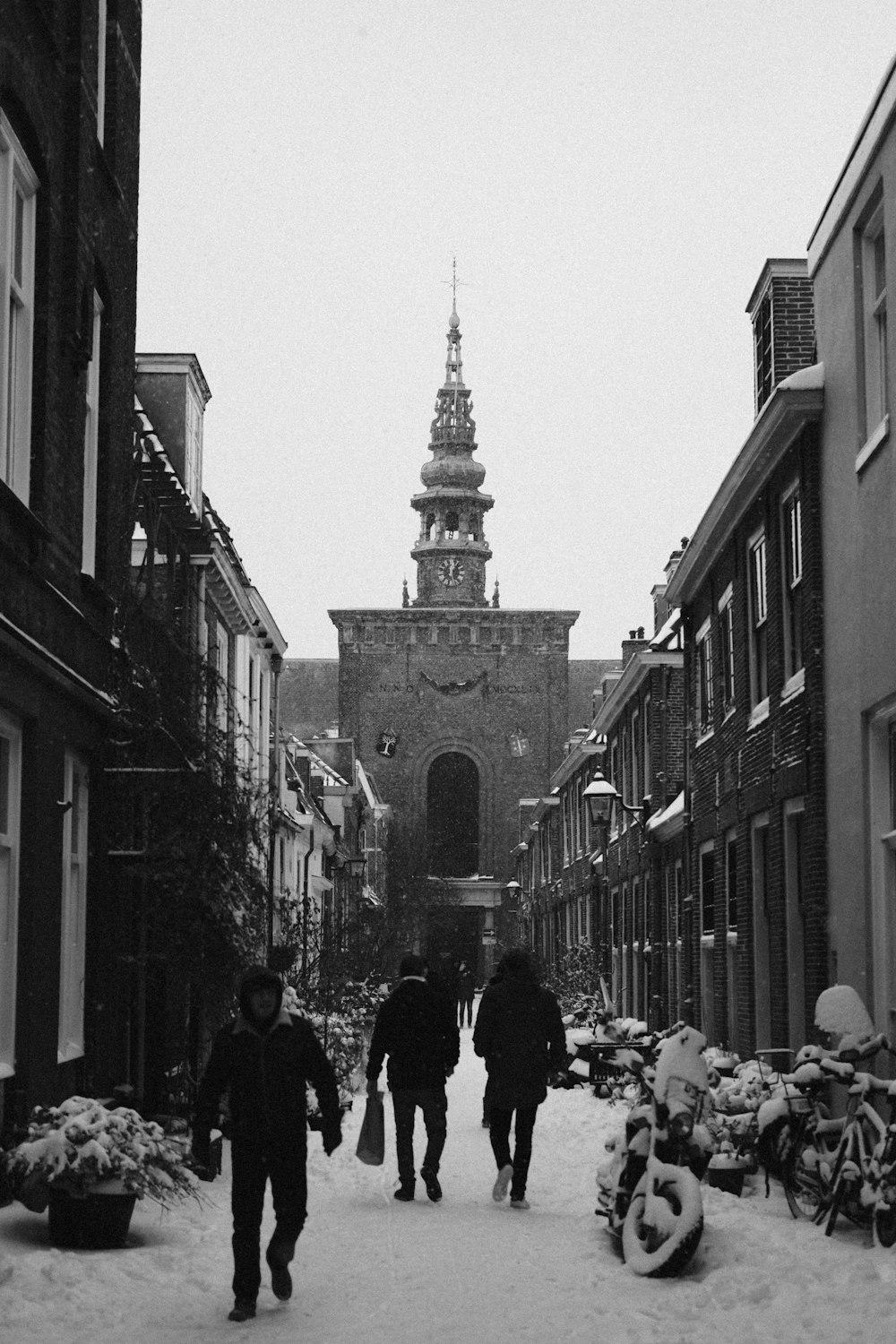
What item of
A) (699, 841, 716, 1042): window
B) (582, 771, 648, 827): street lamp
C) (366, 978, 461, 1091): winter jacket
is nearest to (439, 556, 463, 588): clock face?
(582, 771, 648, 827): street lamp

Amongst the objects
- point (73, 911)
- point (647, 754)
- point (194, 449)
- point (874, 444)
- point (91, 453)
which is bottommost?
point (73, 911)

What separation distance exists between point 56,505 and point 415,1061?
4.15 metres

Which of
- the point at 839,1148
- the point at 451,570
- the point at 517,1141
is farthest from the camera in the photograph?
the point at 451,570

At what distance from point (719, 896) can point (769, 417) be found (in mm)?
6591

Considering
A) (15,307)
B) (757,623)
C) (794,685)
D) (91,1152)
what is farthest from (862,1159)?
(757,623)

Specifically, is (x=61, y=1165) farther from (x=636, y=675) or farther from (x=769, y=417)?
(x=636, y=675)

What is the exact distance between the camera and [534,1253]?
9.55 meters

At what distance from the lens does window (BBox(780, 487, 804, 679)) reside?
50.9 feet

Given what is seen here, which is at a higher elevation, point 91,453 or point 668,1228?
point 91,453

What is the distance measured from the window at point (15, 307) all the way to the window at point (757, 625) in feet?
26.2

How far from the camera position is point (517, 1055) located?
39.0 feet

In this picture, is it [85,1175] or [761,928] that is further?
[761,928]

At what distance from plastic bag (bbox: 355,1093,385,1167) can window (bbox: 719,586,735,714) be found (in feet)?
26.6

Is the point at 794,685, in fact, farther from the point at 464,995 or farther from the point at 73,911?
the point at 464,995
